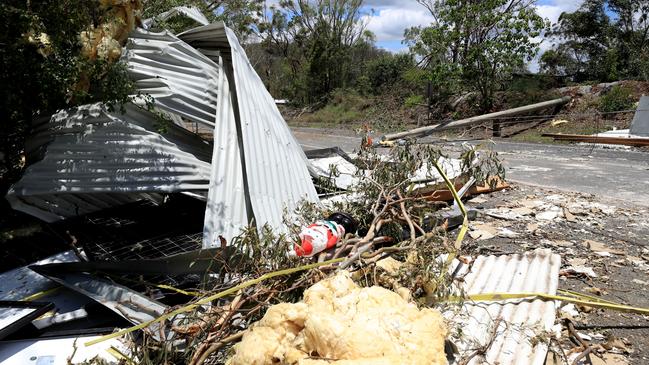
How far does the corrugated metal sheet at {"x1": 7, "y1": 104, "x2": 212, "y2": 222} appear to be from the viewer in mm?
3377

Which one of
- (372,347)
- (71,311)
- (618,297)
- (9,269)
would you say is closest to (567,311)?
(618,297)

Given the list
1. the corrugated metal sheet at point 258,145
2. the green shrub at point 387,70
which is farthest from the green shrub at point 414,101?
the corrugated metal sheet at point 258,145

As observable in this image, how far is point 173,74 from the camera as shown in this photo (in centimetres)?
378

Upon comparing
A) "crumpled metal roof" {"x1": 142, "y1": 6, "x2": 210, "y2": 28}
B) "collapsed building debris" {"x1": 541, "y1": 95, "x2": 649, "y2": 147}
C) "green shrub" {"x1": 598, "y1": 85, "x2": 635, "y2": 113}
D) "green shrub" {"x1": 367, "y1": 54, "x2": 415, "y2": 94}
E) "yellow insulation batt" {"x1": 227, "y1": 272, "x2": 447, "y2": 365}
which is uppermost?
"green shrub" {"x1": 367, "y1": 54, "x2": 415, "y2": 94}

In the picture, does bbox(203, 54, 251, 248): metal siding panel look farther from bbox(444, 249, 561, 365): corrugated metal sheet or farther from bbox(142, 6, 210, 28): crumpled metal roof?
bbox(444, 249, 561, 365): corrugated metal sheet

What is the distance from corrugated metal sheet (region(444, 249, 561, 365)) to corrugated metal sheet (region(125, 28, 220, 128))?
2.55m

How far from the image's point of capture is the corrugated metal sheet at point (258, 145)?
131 inches

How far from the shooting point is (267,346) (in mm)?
1746

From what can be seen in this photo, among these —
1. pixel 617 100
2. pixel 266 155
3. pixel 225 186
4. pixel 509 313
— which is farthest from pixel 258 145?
pixel 617 100

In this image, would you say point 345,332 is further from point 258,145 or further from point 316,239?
point 258,145

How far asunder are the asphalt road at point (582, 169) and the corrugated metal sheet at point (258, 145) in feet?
13.0

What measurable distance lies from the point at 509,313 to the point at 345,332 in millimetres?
1189

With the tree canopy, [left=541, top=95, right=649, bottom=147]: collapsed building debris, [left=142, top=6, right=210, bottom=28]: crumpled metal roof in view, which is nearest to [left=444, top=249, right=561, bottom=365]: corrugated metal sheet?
[left=142, top=6, right=210, bottom=28]: crumpled metal roof

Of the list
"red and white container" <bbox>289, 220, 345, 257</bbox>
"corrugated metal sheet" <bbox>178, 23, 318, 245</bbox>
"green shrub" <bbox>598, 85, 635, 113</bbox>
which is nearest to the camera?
"red and white container" <bbox>289, 220, 345, 257</bbox>
